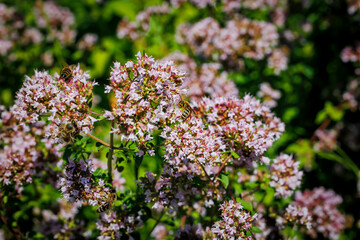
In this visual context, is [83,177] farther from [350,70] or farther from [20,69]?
[350,70]

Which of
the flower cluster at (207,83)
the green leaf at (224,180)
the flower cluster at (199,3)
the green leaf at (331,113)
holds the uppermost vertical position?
the flower cluster at (199,3)

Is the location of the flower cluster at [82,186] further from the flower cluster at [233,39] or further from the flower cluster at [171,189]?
the flower cluster at [233,39]

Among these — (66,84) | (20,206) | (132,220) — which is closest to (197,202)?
(132,220)

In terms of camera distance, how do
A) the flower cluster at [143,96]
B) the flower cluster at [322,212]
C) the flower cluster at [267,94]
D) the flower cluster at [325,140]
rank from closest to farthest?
the flower cluster at [143,96] < the flower cluster at [322,212] < the flower cluster at [267,94] < the flower cluster at [325,140]

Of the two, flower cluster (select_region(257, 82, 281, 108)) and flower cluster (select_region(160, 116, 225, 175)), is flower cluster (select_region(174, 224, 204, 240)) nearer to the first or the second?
flower cluster (select_region(160, 116, 225, 175))

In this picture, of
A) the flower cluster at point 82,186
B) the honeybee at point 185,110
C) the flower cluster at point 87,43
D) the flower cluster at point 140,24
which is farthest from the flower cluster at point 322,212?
the flower cluster at point 87,43

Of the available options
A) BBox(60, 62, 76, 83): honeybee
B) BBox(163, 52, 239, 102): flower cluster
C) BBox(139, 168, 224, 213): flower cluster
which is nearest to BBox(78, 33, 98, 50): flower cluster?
BBox(163, 52, 239, 102): flower cluster

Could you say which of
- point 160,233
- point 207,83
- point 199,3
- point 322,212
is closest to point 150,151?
point 160,233

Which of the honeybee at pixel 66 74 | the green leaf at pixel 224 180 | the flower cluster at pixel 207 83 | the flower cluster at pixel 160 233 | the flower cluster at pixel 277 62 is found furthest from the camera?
the flower cluster at pixel 277 62
